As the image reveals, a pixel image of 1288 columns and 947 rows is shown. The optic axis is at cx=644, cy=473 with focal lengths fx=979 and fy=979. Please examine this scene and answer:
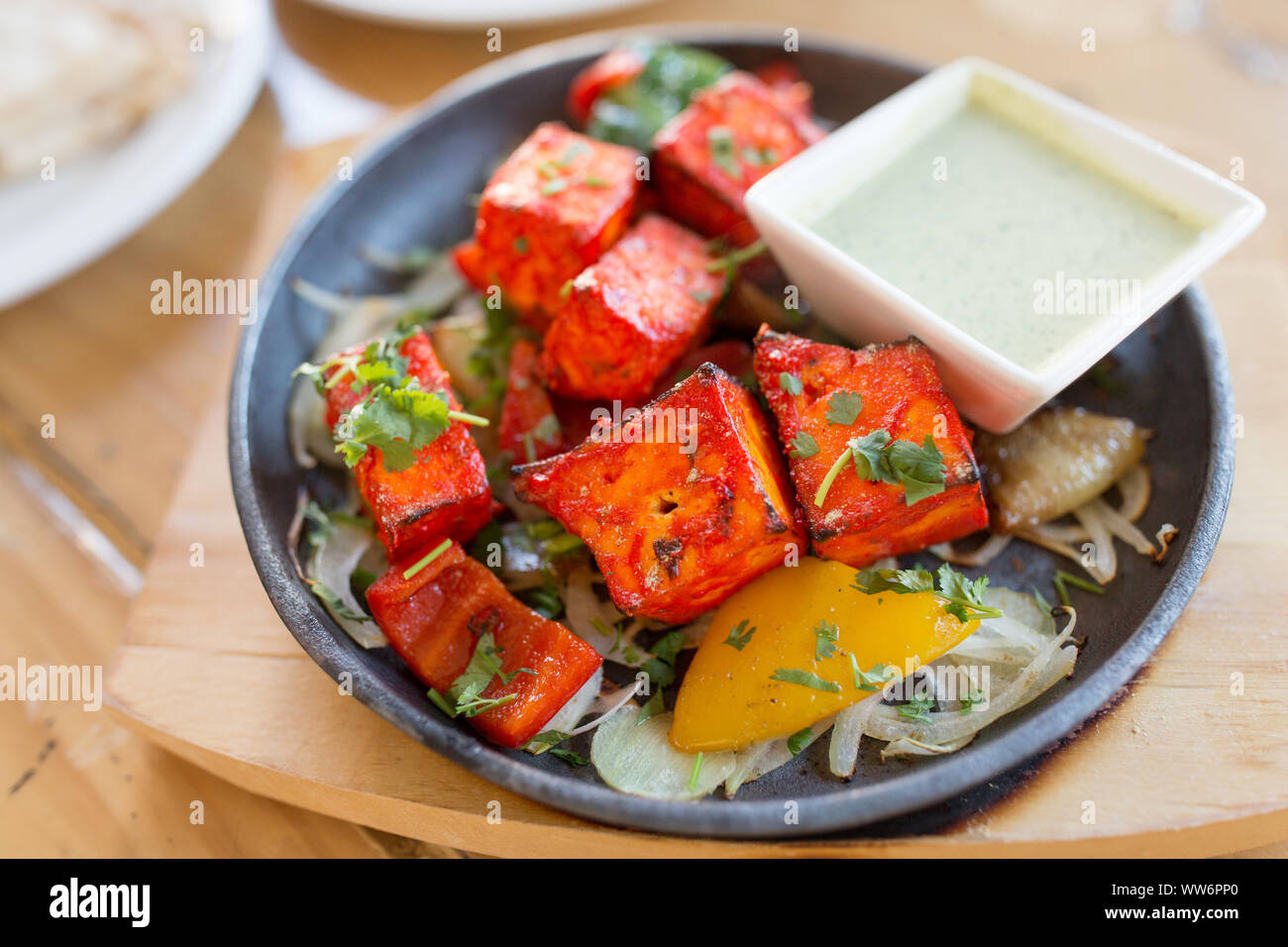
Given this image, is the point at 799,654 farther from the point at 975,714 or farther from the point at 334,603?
the point at 334,603

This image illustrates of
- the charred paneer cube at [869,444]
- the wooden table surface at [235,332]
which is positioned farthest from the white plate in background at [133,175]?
the charred paneer cube at [869,444]

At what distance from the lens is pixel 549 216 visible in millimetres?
2572

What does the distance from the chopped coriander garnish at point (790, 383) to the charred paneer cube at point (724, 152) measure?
655 millimetres

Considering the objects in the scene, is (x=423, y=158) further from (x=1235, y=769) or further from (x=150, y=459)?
(x=1235, y=769)

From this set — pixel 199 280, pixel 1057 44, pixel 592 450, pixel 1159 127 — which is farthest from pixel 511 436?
pixel 1057 44

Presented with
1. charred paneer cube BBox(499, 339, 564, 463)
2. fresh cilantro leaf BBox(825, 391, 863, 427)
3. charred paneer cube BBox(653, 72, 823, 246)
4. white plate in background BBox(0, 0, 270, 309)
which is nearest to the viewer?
fresh cilantro leaf BBox(825, 391, 863, 427)

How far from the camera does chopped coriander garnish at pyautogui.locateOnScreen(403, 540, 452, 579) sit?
7.39 feet

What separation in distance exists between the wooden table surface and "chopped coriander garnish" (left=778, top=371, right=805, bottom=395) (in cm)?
127

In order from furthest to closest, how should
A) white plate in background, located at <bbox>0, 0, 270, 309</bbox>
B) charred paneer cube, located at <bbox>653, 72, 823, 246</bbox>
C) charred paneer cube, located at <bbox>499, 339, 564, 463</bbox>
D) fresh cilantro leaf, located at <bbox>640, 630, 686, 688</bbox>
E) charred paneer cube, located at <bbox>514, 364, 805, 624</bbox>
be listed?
white plate in background, located at <bbox>0, 0, 270, 309</bbox> → charred paneer cube, located at <bbox>653, 72, 823, 246</bbox> → charred paneer cube, located at <bbox>499, 339, 564, 463</bbox> → fresh cilantro leaf, located at <bbox>640, 630, 686, 688</bbox> → charred paneer cube, located at <bbox>514, 364, 805, 624</bbox>

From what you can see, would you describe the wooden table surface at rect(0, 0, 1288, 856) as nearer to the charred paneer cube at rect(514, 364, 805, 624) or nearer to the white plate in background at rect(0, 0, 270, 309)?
the white plate in background at rect(0, 0, 270, 309)

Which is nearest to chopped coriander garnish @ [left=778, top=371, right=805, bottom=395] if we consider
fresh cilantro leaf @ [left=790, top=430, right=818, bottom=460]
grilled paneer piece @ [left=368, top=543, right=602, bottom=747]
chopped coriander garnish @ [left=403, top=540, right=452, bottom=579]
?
fresh cilantro leaf @ [left=790, top=430, right=818, bottom=460]

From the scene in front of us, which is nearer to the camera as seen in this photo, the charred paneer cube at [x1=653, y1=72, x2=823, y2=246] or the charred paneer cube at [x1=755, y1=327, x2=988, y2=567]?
the charred paneer cube at [x1=755, y1=327, x2=988, y2=567]

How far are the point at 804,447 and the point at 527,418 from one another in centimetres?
79
